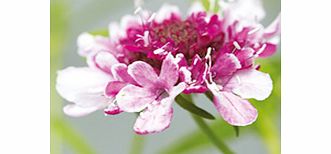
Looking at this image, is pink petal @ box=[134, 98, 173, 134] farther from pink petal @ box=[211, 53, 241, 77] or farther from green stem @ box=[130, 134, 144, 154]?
green stem @ box=[130, 134, 144, 154]

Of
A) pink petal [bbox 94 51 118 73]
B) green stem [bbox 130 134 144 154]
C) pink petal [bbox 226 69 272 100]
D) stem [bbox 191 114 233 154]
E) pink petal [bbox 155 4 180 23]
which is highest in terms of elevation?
pink petal [bbox 155 4 180 23]

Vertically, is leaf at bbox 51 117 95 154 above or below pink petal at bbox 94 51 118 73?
below

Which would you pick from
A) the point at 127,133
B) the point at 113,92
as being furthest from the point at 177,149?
the point at 113,92

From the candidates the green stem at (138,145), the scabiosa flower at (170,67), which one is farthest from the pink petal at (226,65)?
the green stem at (138,145)

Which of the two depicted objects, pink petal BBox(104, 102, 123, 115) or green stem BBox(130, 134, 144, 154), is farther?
green stem BBox(130, 134, 144, 154)

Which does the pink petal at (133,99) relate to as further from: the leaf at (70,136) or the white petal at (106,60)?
the leaf at (70,136)

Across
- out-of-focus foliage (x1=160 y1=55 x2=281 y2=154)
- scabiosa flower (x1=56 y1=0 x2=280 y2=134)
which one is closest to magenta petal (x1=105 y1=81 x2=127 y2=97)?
scabiosa flower (x1=56 y1=0 x2=280 y2=134)

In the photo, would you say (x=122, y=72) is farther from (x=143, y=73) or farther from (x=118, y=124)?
(x=118, y=124)

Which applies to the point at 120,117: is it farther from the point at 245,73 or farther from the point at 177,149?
the point at 245,73
